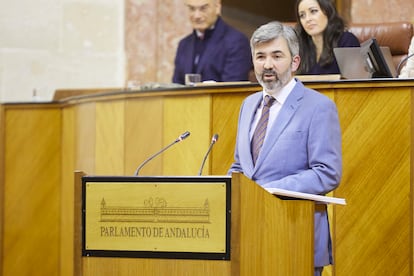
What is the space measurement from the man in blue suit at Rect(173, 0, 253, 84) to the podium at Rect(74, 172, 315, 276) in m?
2.45

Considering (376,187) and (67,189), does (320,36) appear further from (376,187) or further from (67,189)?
(67,189)

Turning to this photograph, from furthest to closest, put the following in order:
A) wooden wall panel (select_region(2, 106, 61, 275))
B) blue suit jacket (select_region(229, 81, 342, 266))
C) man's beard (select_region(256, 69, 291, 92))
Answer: wooden wall panel (select_region(2, 106, 61, 275)), man's beard (select_region(256, 69, 291, 92)), blue suit jacket (select_region(229, 81, 342, 266))

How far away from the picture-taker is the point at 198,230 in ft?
9.61

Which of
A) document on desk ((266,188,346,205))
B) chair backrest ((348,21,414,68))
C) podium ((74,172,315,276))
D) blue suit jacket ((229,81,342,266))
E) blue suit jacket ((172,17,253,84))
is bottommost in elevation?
podium ((74,172,315,276))

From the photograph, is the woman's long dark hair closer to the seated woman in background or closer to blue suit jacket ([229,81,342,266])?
the seated woman in background

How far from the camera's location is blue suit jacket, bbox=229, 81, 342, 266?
121 inches

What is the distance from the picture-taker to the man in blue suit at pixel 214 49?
212 inches

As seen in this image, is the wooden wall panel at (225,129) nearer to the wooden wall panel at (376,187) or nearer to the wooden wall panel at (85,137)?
the wooden wall panel at (376,187)

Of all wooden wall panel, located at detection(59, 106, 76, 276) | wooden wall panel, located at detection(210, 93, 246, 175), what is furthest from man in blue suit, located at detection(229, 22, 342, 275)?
wooden wall panel, located at detection(59, 106, 76, 276)

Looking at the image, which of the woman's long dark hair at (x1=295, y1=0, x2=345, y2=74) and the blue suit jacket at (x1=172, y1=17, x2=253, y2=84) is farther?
the blue suit jacket at (x1=172, y1=17, x2=253, y2=84)

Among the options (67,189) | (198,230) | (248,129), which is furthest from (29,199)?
(198,230)

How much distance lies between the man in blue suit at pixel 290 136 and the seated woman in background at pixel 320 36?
63.6 inches

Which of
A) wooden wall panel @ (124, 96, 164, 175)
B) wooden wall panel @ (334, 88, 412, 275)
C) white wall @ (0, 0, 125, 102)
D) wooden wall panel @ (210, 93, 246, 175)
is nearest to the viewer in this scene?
wooden wall panel @ (334, 88, 412, 275)

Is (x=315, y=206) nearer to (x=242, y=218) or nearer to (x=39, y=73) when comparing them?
(x=242, y=218)
